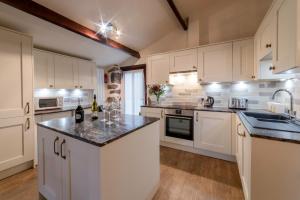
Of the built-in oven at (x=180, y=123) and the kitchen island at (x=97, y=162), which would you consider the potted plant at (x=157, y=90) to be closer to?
the built-in oven at (x=180, y=123)

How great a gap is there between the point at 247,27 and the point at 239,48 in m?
0.75

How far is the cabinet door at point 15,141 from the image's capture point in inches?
83.3

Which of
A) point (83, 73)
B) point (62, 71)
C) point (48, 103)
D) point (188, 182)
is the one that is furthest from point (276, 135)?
point (83, 73)

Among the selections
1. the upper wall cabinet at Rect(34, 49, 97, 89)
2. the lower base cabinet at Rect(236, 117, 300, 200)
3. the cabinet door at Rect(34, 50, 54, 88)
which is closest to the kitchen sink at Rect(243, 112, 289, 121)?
the lower base cabinet at Rect(236, 117, 300, 200)

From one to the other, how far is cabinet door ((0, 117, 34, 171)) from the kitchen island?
952 mm

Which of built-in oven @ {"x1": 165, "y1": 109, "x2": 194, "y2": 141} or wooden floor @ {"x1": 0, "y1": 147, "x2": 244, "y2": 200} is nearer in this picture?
wooden floor @ {"x1": 0, "y1": 147, "x2": 244, "y2": 200}

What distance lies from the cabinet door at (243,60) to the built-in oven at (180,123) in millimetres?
1109

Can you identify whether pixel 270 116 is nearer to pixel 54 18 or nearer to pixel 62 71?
pixel 54 18

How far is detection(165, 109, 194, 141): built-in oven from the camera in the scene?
9.71ft

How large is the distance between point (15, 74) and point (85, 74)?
1.78m

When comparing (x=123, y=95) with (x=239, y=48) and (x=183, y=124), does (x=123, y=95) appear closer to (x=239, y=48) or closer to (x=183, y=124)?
(x=183, y=124)

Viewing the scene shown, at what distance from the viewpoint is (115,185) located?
1.15 m

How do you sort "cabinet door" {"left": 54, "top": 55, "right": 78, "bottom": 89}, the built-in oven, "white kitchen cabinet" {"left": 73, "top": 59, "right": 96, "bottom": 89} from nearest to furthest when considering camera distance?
the built-in oven → "cabinet door" {"left": 54, "top": 55, "right": 78, "bottom": 89} → "white kitchen cabinet" {"left": 73, "top": 59, "right": 96, "bottom": 89}

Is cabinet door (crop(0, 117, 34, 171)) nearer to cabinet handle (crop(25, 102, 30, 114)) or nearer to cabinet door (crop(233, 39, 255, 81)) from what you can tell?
cabinet handle (crop(25, 102, 30, 114))
